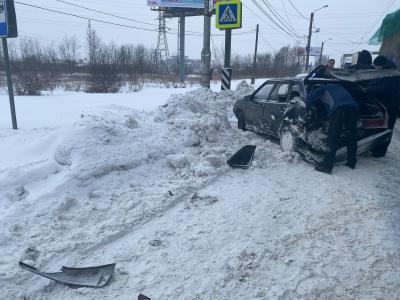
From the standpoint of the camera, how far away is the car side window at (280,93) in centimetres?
712

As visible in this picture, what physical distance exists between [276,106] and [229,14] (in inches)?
213

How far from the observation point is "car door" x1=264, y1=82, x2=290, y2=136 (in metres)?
7.12

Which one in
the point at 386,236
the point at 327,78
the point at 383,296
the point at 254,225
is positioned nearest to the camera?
the point at 383,296

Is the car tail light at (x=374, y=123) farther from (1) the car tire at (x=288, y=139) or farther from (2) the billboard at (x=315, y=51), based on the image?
(2) the billboard at (x=315, y=51)

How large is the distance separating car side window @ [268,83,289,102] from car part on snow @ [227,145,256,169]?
1379 millimetres

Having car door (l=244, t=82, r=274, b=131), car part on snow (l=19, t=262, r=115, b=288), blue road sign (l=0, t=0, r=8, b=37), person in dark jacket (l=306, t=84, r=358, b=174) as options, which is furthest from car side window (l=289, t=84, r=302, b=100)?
blue road sign (l=0, t=0, r=8, b=37)

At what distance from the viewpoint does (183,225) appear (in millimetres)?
4074

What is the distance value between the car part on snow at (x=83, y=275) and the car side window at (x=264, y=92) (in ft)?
19.6

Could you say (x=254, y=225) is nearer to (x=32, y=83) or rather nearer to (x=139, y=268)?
(x=139, y=268)

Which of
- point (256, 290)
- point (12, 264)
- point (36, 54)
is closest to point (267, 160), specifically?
point (256, 290)

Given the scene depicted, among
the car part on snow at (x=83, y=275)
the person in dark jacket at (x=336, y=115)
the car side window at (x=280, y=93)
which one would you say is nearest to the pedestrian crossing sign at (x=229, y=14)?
the car side window at (x=280, y=93)

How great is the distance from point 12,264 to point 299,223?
127 inches

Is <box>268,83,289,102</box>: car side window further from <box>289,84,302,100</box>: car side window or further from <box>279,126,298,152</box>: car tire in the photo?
<box>279,126,298,152</box>: car tire

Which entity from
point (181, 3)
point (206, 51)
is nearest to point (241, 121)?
point (206, 51)
